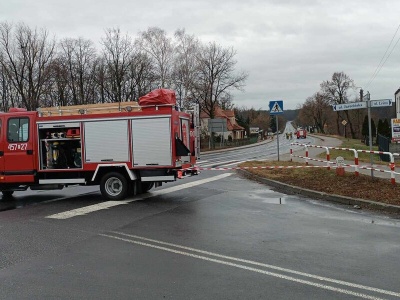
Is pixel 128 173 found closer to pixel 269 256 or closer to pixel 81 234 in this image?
pixel 81 234

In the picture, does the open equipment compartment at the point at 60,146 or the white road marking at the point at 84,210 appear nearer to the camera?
the white road marking at the point at 84,210

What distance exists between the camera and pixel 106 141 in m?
11.1

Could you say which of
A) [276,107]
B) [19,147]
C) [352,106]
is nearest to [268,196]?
[352,106]

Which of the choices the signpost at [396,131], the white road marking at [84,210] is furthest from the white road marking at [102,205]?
the signpost at [396,131]

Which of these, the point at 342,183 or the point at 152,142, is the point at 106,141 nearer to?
the point at 152,142

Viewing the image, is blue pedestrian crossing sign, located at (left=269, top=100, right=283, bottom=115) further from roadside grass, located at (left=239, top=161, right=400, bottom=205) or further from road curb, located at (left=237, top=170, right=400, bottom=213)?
road curb, located at (left=237, top=170, right=400, bottom=213)

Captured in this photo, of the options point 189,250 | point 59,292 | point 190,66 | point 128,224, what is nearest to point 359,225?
point 189,250

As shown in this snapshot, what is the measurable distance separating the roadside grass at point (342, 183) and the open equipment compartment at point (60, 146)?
6.61 m

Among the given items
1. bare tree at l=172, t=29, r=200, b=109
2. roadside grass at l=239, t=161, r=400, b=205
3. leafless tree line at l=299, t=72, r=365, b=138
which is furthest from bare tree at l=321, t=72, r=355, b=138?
roadside grass at l=239, t=161, r=400, b=205

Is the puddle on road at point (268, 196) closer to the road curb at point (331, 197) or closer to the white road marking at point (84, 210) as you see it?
the road curb at point (331, 197)

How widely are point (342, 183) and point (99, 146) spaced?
7.08 m

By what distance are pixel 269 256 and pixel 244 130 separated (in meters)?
110

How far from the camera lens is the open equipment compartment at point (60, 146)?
37.2 ft

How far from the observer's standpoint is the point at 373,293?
445 cm
